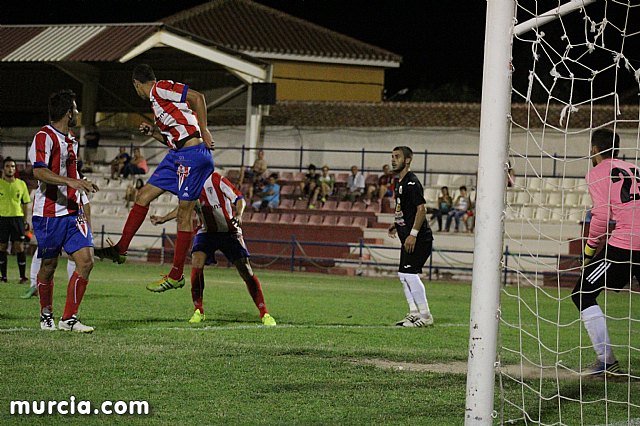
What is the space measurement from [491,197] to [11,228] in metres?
13.3

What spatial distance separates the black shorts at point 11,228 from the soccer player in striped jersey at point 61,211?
7.99 meters

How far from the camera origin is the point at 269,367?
7.88m

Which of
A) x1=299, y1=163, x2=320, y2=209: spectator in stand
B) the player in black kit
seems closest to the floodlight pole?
the player in black kit

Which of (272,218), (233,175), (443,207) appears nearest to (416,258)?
(443,207)

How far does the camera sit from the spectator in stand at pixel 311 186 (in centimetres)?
2973

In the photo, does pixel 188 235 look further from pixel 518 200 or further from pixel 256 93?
pixel 256 93

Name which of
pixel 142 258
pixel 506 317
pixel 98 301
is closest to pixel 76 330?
pixel 98 301

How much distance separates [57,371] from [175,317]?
15.4 feet

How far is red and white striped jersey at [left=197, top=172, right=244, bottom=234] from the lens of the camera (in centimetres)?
1148

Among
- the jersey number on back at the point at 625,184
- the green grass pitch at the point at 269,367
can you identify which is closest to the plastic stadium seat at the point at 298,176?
the green grass pitch at the point at 269,367

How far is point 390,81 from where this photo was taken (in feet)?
172

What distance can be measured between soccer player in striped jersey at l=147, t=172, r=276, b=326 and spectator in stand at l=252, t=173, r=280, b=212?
59.3 ft

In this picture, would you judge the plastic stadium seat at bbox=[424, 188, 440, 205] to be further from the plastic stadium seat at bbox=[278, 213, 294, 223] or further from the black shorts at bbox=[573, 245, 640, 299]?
the black shorts at bbox=[573, 245, 640, 299]

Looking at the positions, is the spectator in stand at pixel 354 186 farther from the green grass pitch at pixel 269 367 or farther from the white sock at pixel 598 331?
the white sock at pixel 598 331
